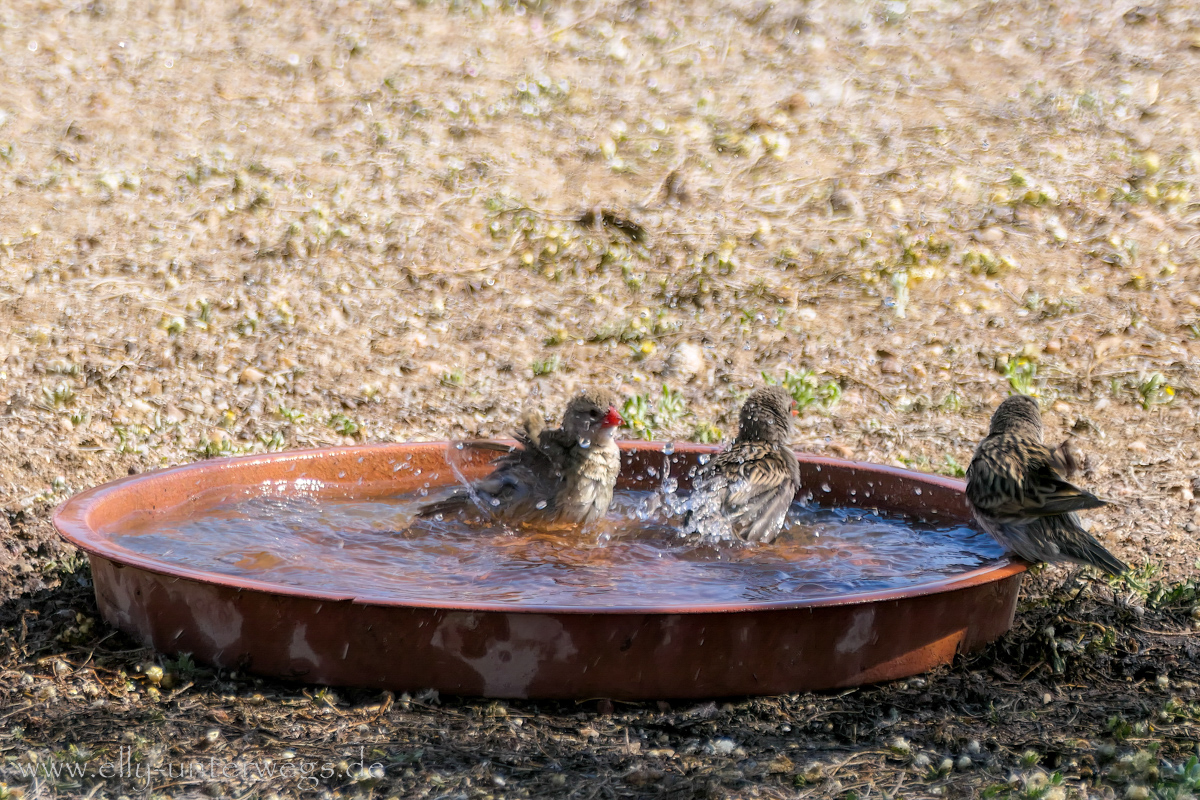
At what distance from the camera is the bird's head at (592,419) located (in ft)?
23.1

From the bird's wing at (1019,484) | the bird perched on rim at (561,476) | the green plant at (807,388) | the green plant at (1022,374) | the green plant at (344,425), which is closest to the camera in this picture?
the bird's wing at (1019,484)

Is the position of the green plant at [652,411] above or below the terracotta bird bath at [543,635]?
above

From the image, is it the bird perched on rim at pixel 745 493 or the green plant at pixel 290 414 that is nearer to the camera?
the bird perched on rim at pixel 745 493

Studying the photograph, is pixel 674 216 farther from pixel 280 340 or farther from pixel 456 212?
pixel 280 340

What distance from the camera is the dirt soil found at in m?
A: 4.57

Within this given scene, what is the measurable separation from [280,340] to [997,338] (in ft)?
20.9

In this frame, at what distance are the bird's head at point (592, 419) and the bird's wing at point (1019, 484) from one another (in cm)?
204

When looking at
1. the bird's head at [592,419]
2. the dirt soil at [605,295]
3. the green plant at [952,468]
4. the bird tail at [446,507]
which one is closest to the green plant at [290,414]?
the dirt soil at [605,295]

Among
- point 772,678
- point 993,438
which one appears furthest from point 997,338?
point 772,678

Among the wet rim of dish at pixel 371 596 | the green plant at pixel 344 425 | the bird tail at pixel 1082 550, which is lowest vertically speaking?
the green plant at pixel 344 425

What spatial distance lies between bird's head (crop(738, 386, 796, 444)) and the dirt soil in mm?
1603

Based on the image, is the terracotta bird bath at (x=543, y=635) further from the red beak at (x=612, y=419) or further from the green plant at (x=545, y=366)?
the green plant at (x=545, y=366)

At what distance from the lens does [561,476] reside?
23.5 ft

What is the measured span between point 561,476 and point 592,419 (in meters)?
0.39
